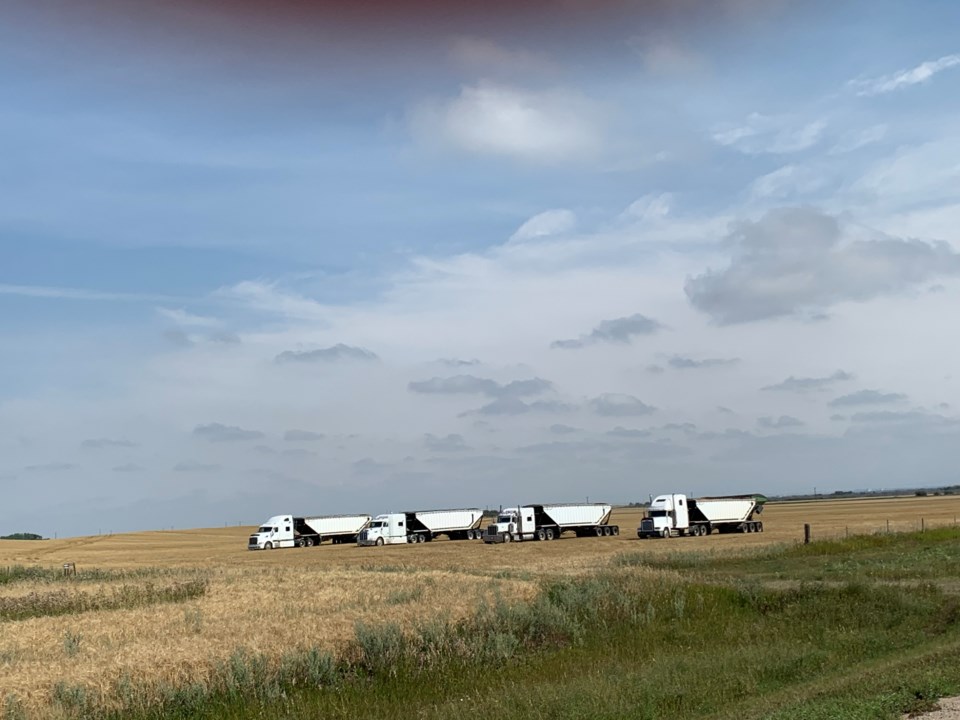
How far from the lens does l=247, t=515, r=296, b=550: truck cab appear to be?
287ft

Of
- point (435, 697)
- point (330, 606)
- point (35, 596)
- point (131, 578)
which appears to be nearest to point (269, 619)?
point (330, 606)

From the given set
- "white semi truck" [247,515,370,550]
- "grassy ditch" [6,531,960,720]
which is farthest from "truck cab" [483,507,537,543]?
"grassy ditch" [6,531,960,720]

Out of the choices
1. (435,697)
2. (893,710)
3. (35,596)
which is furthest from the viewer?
(35,596)

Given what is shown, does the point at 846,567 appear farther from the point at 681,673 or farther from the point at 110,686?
the point at 110,686

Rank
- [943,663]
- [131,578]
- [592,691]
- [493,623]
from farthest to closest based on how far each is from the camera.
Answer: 1. [131,578]
2. [493,623]
3. [592,691]
4. [943,663]

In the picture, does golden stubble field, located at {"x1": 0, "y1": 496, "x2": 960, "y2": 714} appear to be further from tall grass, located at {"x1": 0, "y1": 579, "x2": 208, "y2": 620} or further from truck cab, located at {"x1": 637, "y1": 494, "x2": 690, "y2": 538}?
truck cab, located at {"x1": 637, "y1": 494, "x2": 690, "y2": 538}

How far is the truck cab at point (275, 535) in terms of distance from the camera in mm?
Answer: 87500

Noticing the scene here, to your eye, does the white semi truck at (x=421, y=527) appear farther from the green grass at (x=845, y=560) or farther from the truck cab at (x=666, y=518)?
the green grass at (x=845, y=560)

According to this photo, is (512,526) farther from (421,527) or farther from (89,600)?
(89,600)

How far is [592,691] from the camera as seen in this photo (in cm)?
1537

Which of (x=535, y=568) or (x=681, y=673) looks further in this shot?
(x=535, y=568)

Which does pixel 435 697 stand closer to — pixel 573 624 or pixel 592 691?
pixel 592 691

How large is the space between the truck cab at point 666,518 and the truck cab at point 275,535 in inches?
1315

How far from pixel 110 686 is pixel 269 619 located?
273 inches
